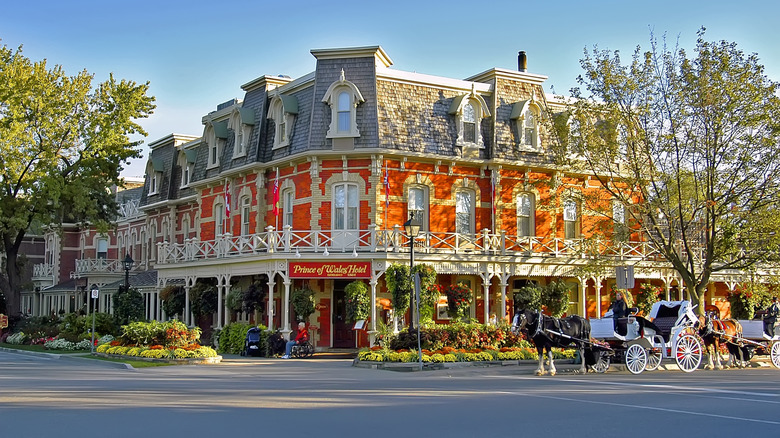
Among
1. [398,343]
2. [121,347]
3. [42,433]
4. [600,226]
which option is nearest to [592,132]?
[600,226]

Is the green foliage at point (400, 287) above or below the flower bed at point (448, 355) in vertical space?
above

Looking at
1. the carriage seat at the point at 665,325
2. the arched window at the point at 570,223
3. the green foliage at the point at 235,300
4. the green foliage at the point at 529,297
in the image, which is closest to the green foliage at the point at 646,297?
the arched window at the point at 570,223

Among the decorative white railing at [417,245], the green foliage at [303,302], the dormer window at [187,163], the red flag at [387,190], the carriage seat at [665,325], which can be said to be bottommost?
the carriage seat at [665,325]

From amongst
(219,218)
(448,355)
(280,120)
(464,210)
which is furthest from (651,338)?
(219,218)

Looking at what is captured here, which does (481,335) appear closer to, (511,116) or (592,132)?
(592,132)

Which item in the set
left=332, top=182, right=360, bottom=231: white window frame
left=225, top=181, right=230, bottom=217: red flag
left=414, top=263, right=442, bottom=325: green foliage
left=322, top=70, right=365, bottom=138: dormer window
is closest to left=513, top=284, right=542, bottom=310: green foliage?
left=414, top=263, right=442, bottom=325: green foliage

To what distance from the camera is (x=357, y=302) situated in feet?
90.7

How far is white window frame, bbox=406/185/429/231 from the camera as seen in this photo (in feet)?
101

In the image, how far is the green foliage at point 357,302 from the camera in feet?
90.6

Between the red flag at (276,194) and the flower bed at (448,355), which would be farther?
→ the red flag at (276,194)

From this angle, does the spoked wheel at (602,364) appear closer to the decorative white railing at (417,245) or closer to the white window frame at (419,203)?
the decorative white railing at (417,245)

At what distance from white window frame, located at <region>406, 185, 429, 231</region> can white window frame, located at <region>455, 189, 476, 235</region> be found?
4.37ft

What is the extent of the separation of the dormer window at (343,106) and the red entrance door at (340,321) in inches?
224

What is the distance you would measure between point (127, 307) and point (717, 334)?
2502 centimetres
